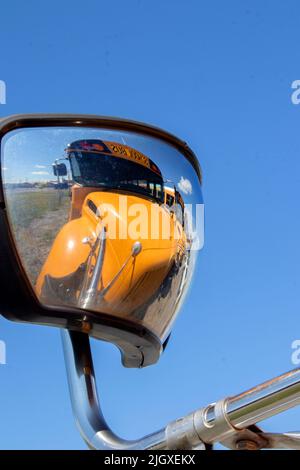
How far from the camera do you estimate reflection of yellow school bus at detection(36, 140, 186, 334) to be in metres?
2.09

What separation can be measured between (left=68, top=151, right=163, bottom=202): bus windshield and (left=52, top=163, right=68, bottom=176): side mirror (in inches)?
0.8

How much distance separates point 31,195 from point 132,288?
1.10 ft

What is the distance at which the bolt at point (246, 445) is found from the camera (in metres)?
1.80

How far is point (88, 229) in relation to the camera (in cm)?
210

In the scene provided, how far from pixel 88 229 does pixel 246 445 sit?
64cm

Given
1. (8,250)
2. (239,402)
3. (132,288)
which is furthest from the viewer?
(132,288)

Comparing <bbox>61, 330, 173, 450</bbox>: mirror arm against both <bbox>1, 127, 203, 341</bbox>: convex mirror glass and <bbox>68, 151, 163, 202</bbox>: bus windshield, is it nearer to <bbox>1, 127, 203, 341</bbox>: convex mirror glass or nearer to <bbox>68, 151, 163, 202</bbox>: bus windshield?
<bbox>1, 127, 203, 341</bbox>: convex mirror glass

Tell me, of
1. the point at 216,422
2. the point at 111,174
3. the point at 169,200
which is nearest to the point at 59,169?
the point at 111,174

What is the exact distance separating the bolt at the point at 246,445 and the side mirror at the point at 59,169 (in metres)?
0.78

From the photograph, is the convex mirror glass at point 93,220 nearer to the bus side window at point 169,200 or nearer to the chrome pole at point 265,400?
the bus side window at point 169,200

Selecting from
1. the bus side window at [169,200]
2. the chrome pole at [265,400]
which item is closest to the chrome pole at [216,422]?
the chrome pole at [265,400]

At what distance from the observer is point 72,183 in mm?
2131
